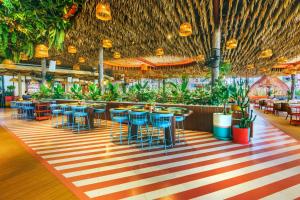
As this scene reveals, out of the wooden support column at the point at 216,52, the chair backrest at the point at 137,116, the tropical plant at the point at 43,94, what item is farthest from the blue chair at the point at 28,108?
the wooden support column at the point at 216,52

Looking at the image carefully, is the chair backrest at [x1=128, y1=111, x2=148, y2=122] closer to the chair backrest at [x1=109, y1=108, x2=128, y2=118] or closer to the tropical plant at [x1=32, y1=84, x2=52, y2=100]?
the chair backrest at [x1=109, y1=108, x2=128, y2=118]

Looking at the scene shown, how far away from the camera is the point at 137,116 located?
463cm

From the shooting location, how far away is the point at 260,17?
19.2ft

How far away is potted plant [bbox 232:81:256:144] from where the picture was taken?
4.63 meters

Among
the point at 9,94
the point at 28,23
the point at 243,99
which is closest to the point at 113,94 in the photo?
the point at 243,99

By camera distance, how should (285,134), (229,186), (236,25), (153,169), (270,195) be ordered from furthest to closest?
(236,25) < (285,134) < (153,169) < (229,186) < (270,195)

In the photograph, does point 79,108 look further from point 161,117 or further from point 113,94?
point 161,117

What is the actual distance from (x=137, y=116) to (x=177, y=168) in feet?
5.80

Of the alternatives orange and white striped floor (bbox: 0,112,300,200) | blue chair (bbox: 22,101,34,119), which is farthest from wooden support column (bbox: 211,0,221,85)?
blue chair (bbox: 22,101,34,119)

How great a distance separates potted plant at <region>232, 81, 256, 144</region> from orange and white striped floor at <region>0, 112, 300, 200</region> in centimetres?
20

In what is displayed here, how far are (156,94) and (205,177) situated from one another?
4908mm

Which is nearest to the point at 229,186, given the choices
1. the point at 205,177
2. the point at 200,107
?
the point at 205,177

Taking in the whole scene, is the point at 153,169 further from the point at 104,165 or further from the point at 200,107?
the point at 200,107

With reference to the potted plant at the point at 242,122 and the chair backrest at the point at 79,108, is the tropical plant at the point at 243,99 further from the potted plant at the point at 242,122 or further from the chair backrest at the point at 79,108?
the chair backrest at the point at 79,108
